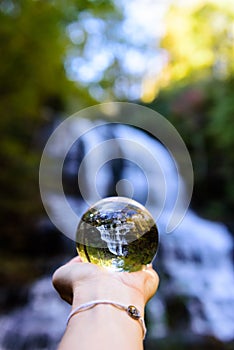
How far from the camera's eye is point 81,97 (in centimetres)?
1107

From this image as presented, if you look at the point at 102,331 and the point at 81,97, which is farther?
the point at 81,97

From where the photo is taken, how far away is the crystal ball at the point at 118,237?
0.85 metres

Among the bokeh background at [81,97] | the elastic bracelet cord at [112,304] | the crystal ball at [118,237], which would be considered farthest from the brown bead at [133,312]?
the bokeh background at [81,97]

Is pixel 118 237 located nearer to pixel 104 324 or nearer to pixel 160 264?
pixel 104 324

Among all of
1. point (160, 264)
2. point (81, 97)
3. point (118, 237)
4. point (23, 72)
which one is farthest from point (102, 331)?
point (81, 97)

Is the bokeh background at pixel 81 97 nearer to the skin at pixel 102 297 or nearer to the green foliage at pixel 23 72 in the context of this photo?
the green foliage at pixel 23 72

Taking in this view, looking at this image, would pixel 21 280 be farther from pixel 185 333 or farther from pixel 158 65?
pixel 158 65

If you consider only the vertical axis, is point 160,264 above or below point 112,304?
below

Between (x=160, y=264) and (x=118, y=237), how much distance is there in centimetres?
493

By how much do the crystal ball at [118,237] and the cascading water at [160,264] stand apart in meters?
3.30

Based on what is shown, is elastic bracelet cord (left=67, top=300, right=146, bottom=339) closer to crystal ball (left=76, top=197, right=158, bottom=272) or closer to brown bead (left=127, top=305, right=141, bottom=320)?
brown bead (left=127, top=305, right=141, bottom=320)

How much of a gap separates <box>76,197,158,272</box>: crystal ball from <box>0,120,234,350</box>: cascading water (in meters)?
3.30

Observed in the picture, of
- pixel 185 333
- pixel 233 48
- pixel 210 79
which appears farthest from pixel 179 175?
pixel 185 333

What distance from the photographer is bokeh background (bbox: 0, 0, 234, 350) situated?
526 centimetres
